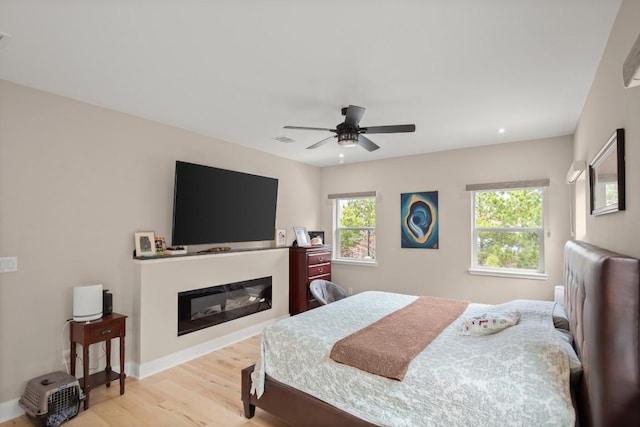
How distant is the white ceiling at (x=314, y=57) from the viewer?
1.74 meters

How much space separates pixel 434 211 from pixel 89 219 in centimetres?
424

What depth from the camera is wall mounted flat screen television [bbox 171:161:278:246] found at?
3.61m

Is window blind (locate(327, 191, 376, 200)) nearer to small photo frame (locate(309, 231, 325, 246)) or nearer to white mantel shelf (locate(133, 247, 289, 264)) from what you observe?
small photo frame (locate(309, 231, 325, 246))

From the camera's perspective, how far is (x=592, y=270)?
1.49 m

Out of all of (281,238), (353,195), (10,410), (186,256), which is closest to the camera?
(10,410)

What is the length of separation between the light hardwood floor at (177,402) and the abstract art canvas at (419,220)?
2.94m

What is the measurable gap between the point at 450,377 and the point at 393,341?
493 millimetres

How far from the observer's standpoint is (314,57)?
2201 mm

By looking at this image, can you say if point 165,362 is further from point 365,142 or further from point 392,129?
point 392,129

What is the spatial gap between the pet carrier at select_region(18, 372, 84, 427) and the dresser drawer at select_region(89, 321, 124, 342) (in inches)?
12.6

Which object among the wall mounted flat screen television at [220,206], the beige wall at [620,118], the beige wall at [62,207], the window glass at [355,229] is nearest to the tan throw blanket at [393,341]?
the beige wall at [620,118]

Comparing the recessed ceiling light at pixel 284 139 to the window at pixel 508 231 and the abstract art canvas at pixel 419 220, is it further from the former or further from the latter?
the window at pixel 508 231

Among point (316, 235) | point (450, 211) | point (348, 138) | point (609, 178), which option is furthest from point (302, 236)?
point (609, 178)

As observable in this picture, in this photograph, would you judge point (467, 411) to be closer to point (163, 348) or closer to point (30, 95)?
point (163, 348)
